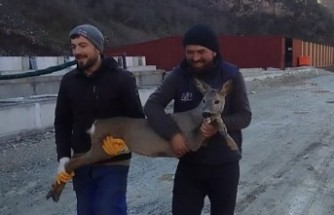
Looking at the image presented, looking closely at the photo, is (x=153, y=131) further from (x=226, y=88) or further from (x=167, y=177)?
(x=167, y=177)

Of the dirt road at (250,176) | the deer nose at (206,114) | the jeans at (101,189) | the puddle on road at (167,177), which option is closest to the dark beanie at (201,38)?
the deer nose at (206,114)

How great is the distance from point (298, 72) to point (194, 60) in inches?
1532

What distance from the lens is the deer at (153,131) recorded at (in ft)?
11.2

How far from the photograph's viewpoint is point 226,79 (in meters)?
3.61

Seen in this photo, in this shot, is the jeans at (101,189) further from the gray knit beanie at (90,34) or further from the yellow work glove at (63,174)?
the gray knit beanie at (90,34)

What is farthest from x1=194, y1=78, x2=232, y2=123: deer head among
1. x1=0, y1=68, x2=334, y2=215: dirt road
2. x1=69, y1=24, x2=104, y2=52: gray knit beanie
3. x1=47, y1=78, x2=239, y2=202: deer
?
x1=0, y1=68, x2=334, y2=215: dirt road

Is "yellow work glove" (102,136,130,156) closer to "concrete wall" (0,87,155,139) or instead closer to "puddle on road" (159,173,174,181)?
"puddle on road" (159,173,174,181)

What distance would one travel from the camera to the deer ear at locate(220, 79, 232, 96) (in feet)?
11.4

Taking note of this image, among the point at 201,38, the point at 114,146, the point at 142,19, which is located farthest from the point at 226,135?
the point at 142,19

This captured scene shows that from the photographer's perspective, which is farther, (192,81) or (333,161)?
(333,161)

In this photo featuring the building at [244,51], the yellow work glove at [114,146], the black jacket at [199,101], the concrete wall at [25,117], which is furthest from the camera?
the building at [244,51]

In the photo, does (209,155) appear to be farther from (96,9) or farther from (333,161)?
(96,9)

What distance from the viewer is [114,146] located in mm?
3754

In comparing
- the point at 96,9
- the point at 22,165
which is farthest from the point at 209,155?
the point at 96,9
